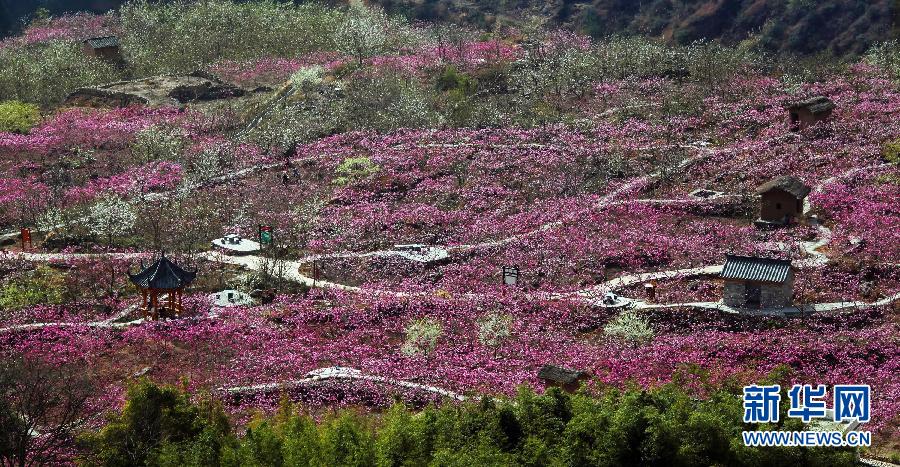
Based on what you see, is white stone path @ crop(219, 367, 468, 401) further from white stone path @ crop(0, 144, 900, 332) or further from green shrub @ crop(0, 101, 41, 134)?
green shrub @ crop(0, 101, 41, 134)

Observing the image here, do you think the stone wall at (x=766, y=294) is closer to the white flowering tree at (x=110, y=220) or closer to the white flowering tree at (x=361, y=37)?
the white flowering tree at (x=110, y=220)

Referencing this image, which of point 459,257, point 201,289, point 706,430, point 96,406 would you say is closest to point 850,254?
point 459,257

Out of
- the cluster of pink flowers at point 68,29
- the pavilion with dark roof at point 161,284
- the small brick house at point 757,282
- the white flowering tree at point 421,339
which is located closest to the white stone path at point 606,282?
the small brick house at point 757,282

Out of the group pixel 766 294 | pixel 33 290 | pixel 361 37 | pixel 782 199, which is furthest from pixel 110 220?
pixel 361 37

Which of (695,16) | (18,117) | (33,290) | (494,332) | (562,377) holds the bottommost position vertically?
(562,377)

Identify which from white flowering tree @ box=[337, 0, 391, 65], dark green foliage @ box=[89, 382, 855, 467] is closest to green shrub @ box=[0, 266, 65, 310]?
dark green foliage @ box=[89, 382, 855, 467]

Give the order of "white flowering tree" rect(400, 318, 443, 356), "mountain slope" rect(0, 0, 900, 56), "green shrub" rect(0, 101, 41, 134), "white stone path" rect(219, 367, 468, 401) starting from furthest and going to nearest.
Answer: "mountain slope" rect(0, 0, 900, 56), "green shrub" rect(0, 101, 41, 134), "white flowering tree" rect(400, 318, 443, 356), "white stone path" rect(219, 367, 468, 401)

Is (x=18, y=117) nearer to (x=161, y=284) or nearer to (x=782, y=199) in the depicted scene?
(x=161, y=284)
